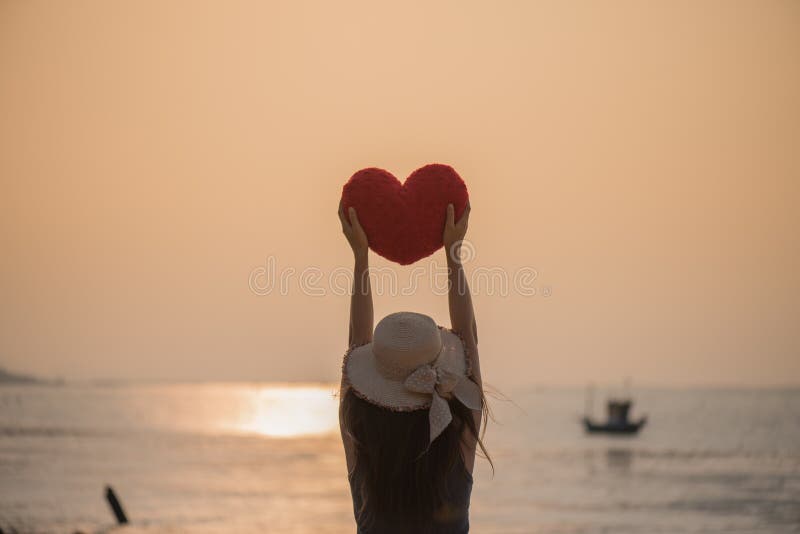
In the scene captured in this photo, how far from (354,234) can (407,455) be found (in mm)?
694

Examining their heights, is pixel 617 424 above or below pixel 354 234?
below

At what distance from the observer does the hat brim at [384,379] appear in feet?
7.68

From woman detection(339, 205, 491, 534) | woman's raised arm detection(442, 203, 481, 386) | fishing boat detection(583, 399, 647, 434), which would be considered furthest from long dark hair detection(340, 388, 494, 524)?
fishing boat detection(583, 399, 647, 434)

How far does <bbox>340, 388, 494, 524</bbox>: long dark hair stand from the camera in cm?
237

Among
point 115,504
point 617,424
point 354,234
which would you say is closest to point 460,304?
point 354,234

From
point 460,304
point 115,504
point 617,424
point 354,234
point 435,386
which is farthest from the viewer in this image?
point 617,424

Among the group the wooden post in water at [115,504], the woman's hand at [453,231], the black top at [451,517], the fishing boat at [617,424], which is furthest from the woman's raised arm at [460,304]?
the fishing boat at [617,424]

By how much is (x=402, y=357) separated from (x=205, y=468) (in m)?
34.0

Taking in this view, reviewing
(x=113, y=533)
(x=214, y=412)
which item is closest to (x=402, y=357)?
(x=113, y=533)

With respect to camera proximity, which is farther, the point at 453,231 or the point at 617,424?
the point at 617,424

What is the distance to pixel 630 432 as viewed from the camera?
51.4 m

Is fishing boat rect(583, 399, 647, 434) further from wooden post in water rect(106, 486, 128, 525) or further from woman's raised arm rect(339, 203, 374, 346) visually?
woman's raised arm rect(339, 203, 374, 346)

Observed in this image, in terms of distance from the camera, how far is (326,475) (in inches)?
1238

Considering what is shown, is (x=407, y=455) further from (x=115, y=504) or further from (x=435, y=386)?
(x=115, y=504)
